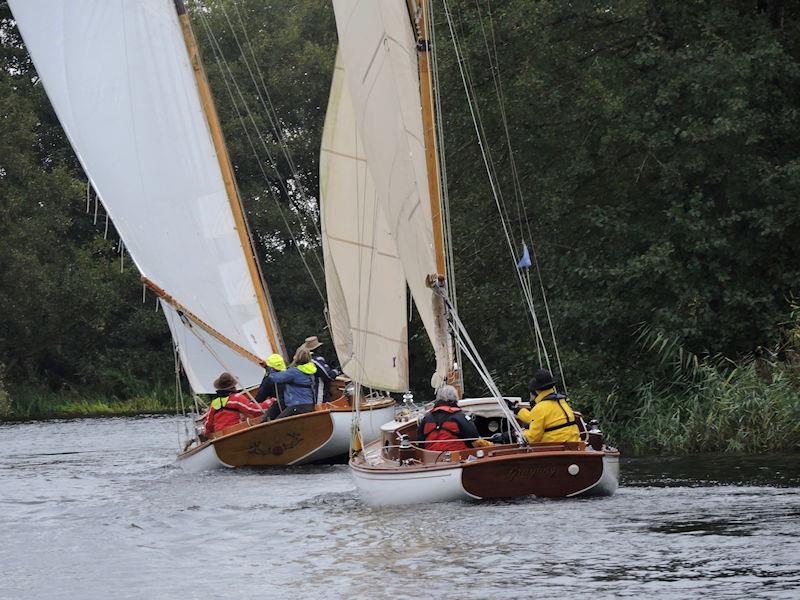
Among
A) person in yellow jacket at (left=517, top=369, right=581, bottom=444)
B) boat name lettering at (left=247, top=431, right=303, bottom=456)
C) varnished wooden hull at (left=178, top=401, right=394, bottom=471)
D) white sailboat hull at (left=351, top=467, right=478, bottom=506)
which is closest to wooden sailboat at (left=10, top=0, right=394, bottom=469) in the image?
varnished wooden hull at (left=178, top=401, right=394, bottom=471)

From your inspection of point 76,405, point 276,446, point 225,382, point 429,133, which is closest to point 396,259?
point 429,133

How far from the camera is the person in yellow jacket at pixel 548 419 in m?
19.0

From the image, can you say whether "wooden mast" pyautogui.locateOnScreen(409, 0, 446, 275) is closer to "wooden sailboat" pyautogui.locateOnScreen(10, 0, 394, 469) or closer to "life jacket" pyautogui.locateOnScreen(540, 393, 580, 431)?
"life jacket" pyautogui.locateOnScreen(540, 393, 580, 431)

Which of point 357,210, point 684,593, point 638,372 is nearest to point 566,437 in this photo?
point 684,593

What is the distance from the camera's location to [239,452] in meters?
27.1

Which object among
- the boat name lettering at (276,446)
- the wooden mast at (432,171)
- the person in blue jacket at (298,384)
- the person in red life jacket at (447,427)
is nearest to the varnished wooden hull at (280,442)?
the boat name lettering at (276,446)

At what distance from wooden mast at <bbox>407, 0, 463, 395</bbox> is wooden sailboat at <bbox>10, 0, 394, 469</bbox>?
9319 millimetres

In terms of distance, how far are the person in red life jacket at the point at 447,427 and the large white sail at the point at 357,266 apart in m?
3.77

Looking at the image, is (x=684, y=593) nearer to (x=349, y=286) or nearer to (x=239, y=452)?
(x=349, y=286)

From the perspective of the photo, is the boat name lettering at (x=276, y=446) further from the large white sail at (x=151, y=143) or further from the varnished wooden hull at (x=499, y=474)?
the varnished wooden hull at (x=499, y=474)

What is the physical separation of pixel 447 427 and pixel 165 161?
551 inches

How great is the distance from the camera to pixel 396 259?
78.3 ft

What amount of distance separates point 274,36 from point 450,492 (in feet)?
157

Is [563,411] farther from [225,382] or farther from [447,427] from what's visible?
[225,382]
